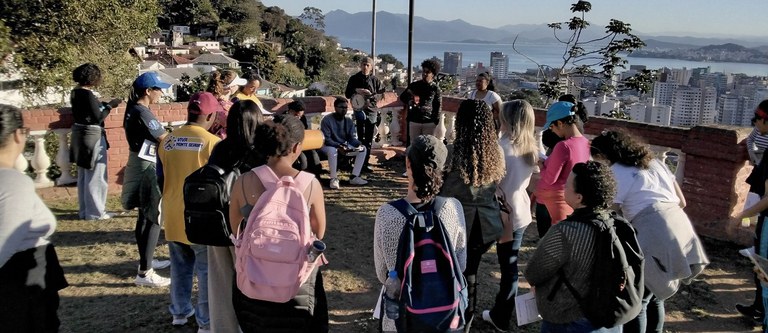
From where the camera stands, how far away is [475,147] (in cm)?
374

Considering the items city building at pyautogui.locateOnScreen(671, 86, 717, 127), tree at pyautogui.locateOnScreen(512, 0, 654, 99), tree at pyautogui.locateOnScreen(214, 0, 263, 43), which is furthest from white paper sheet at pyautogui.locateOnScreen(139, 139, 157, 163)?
tree at pyautogui.locateOnScreen(214, 0, 263, 43)

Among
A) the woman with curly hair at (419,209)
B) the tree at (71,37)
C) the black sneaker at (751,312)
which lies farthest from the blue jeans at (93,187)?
the tree at (71,37)

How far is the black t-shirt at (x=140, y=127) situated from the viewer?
4.88 metres

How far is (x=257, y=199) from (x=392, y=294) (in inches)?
33.0

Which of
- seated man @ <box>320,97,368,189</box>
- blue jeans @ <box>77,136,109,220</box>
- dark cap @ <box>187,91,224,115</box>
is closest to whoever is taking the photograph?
dark cap @ <box>187,91,224,115</box>

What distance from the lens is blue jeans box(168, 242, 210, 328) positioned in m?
4.06

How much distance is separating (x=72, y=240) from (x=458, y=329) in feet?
15.1

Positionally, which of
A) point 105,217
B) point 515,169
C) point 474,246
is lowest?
point 105,217

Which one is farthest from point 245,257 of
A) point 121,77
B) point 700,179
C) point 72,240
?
point 121,77

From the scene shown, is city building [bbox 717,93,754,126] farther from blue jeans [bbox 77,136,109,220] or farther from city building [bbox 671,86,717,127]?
blue jeans [bbox 77,136,109,220]

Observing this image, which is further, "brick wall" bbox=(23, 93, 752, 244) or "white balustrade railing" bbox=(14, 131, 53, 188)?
"white balustrade railing" bbox=(14, 131, 53, 188)

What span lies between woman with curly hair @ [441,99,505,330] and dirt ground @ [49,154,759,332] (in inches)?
42.0

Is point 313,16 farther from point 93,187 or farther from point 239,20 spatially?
point 93,187

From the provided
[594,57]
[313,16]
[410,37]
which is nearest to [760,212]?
[410,37]
